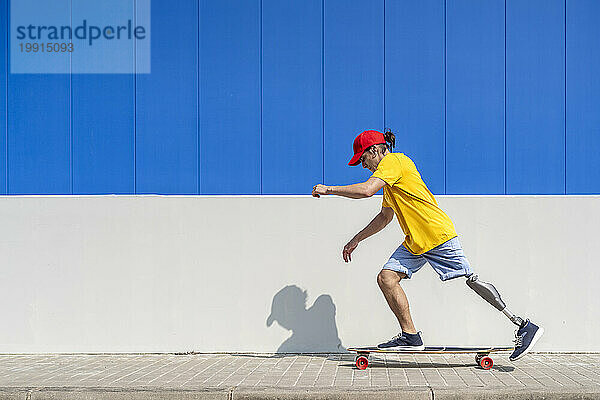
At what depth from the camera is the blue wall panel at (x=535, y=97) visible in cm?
786

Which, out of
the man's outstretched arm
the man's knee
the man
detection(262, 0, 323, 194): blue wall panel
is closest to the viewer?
the man's outstretched arm

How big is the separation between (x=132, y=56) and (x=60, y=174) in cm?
134

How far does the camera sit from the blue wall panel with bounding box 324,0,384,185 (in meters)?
7.94

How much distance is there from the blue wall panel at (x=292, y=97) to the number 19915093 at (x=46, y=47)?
6.35 feet

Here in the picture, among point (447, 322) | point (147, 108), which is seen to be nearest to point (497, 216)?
point (447, 322)

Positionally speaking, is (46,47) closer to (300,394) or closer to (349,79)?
(349,79)

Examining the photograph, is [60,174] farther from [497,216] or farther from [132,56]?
[497,216]

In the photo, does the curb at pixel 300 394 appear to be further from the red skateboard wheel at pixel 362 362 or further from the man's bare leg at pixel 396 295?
the man's bare leg at pixel 396 295

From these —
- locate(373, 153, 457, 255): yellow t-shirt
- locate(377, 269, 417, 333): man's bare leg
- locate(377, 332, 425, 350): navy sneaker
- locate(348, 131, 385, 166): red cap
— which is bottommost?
locate(377, 332, 425, 350): navy sneaker

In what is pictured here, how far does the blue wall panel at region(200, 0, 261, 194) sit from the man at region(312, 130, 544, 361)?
1.60m

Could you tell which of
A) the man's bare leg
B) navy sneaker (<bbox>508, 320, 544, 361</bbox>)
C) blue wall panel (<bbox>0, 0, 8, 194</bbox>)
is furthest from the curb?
blue wall panel (<bbox>0, 0, 8, 194</bbox>)

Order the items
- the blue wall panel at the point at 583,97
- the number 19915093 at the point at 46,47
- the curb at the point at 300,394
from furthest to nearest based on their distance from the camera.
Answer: the number 19915093 at the point at 46,47 < the blue wall panel at the point at 583,97 < the curb at the point at 300,394

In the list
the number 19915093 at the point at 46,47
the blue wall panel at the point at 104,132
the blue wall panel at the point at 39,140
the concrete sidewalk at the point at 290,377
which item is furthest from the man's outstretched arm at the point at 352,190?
the number 19915093 at the point at 46,47

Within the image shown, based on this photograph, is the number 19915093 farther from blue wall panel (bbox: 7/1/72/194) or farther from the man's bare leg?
the man's bare leg
